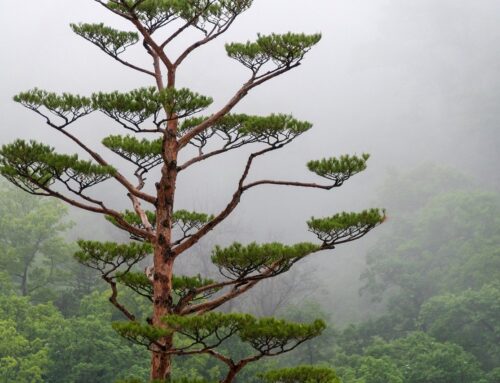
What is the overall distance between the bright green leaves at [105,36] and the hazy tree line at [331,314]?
5.27 meters

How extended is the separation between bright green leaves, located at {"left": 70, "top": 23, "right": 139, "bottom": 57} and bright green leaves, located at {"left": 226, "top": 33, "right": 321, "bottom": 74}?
122cm

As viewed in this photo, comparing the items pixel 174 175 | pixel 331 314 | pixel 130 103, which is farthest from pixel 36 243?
pixel 130 103

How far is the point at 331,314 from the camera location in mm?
26297

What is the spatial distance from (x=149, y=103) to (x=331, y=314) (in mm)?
21875

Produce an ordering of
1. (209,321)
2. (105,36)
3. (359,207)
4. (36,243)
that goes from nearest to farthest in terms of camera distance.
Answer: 1. (209,321)
2. (105,36)
3. (36,243)
4. (359,207)

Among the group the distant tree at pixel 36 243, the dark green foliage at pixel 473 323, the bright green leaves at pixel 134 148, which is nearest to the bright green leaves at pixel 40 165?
the bright green leaves at pixel 134 148

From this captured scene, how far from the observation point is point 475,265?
1098 inches

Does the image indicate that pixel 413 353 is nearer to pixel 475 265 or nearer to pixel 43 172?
pixel 475 265

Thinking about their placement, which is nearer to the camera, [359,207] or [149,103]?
[149,103]

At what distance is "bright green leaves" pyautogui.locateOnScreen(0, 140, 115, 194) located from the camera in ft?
17.8

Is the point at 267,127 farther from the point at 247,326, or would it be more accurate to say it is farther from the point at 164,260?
the point at 247,326

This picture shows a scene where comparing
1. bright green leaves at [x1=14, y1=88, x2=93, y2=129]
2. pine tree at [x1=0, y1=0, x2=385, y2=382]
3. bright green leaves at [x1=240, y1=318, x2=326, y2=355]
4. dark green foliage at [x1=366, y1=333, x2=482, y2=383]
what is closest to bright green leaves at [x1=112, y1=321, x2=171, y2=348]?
pine tree at [x1=0, y1=0, x2=385, y2=382]

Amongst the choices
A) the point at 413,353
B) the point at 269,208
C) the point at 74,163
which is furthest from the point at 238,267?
the point at 269,208

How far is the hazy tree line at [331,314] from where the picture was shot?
57.7 feet
